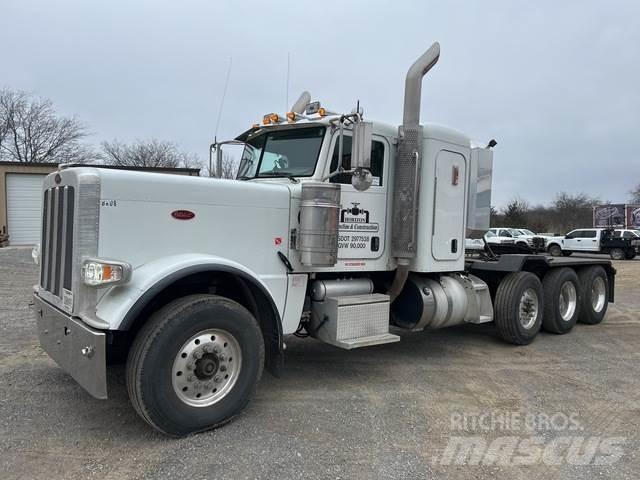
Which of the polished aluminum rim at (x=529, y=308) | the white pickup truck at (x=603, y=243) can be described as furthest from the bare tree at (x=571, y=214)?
the polished aluminum rim at (x=529, y=308)

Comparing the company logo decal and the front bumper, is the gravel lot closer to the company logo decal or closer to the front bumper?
the front bumper

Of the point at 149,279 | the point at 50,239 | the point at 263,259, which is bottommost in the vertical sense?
the point at 149,279

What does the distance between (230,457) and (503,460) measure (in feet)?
6.32

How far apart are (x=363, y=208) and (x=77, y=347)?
9.78 feet

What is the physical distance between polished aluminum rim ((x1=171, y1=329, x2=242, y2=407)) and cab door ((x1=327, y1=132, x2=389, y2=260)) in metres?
1.64

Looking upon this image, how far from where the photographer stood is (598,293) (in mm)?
8836

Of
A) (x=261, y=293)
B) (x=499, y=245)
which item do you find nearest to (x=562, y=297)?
(x=499, y=245)

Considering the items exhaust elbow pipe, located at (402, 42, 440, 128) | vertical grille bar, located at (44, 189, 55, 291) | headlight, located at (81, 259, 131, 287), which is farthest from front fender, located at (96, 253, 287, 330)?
exhaust elbow pipe, located at (402, 42, 440, 128)

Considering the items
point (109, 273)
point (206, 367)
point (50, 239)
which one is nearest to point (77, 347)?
point (109, 273)

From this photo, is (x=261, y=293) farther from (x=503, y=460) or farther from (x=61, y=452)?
(x=503, y=460)

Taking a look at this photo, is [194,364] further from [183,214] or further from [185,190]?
[185,190]

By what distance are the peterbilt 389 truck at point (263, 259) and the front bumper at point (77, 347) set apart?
0.05 feet

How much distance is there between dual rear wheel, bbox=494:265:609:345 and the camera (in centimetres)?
673

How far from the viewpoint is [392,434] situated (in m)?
3.97
